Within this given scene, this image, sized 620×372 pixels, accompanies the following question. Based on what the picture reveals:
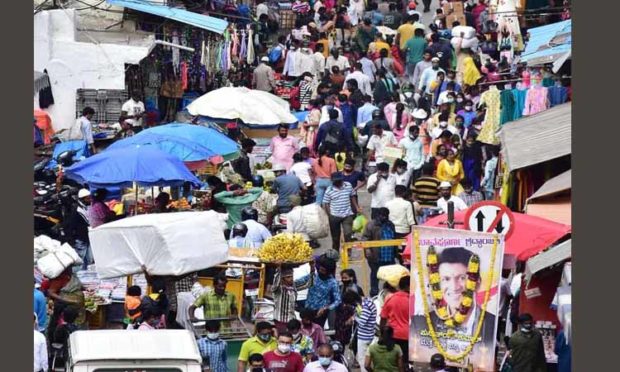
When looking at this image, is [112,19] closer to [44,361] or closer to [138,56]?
[138,56]

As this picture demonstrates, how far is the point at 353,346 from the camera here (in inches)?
882

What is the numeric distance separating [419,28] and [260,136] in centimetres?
549

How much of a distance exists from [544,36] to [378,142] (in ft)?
12.1

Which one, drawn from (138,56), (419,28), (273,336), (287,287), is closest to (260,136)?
A: (138,56)

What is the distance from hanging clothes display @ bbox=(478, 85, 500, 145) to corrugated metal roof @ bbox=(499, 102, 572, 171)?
4.43 feet

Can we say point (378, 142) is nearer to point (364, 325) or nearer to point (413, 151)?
point (413, 151)

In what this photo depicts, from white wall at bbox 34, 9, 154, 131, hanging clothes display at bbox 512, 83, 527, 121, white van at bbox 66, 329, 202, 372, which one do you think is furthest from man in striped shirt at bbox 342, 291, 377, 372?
white wall at bbox 34, 9, 154, 131

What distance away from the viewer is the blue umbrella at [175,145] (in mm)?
28531

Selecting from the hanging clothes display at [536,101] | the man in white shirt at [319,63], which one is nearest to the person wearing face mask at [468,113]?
the hanging clothes display at [536,101]

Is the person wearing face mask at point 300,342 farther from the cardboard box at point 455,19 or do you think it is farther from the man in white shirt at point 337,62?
the cardboard box at point 455,19

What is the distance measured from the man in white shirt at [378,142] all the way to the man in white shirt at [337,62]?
6.39m

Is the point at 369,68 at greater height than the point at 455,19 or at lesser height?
lesser

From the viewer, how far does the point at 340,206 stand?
90.1ft

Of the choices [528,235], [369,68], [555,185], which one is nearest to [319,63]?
[369,68]
